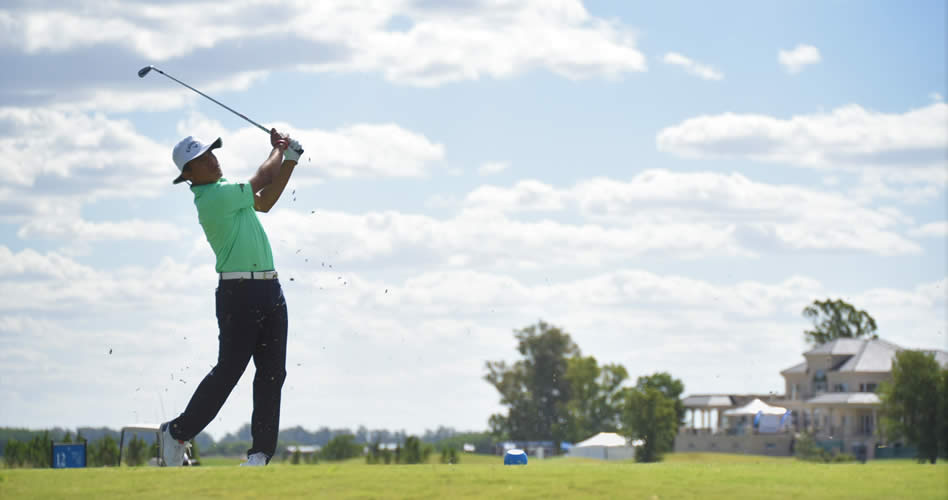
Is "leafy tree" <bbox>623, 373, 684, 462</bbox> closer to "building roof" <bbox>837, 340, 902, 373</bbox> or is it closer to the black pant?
"building roof" <bbox>837, 340, 902, 373</bbox>

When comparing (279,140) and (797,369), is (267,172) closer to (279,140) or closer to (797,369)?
(279,140)

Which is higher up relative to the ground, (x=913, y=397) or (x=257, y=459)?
(x=913, y=397)

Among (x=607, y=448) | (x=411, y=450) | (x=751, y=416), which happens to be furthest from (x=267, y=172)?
(x=751, y=416)

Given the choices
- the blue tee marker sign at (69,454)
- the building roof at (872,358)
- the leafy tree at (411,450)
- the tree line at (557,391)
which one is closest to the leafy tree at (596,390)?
the tree line at (557,391)

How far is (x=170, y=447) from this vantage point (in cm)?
1129

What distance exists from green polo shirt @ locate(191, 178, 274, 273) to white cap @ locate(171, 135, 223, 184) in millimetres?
289

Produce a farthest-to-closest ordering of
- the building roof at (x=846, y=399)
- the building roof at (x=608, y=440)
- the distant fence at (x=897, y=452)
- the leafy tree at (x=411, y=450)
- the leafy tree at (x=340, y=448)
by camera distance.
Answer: the building roof at (x=846, y=399) → the building roof at (x=608, y=440) → the distant fence at (x=897, y=452) → the leafy tree at (x=340, y=448) → the leafy tree at (x=411, y=450)

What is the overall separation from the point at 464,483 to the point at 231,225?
10.2ft

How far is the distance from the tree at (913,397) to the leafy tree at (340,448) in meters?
31.1

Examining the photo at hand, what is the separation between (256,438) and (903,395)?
225 ft

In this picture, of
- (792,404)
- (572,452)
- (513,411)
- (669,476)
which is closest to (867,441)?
(792,404)

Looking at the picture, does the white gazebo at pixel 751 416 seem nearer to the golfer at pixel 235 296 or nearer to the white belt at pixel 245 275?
the golfer at pixel 235 296

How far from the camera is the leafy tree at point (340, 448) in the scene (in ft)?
204

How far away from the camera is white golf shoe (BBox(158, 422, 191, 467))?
1128 cm
